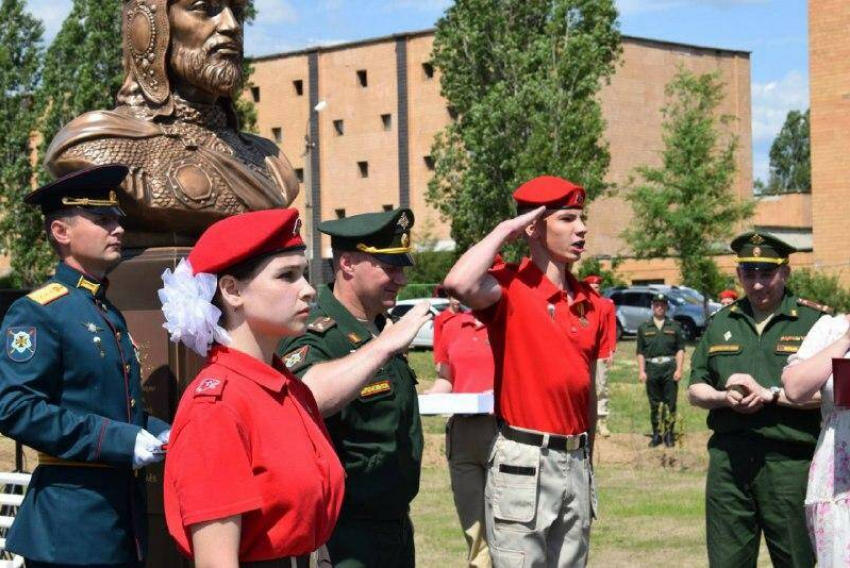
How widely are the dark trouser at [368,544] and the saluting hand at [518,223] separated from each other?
1.27 m

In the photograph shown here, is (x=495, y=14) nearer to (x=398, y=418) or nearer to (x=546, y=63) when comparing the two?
(x=546, y=63)

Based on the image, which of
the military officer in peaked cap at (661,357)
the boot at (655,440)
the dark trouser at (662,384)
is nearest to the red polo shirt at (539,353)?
the boot at (655,440)

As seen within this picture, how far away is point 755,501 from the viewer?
22.0 ft

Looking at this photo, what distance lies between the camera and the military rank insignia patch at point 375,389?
482cm

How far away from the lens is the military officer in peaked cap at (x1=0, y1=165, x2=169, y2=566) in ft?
15.0

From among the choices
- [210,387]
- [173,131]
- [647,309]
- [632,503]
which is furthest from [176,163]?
[647,309]

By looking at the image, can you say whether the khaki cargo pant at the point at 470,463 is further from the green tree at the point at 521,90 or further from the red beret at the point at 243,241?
the green tree at the point at 521,90

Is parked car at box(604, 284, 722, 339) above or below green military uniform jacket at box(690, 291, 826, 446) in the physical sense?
below

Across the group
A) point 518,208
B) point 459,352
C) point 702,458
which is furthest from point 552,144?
point 518,208

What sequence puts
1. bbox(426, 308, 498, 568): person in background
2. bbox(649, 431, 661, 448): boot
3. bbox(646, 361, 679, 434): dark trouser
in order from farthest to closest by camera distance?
bbox(646, 361, 679, 434): dark trouser < bbox(649, 431, 661, 448): boot < bbox(426, 308, 498, 568): person in background

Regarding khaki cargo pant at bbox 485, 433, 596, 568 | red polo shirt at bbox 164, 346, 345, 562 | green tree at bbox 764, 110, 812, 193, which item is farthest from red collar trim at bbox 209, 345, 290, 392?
green tree at bbox 764, 110, 812, 193

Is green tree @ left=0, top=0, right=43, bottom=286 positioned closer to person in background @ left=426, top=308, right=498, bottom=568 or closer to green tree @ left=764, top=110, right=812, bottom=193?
person in background @ left=426, top=308, right=498, bottom=568

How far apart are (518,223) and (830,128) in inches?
1481

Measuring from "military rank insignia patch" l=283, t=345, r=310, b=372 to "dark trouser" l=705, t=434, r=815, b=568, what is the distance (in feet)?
9.31
